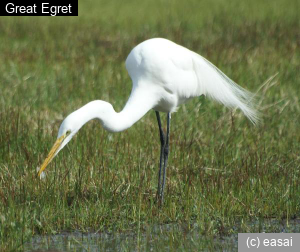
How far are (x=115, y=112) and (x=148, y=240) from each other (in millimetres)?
965

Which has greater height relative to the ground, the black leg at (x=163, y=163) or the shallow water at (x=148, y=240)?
the black leg at (x=163, y=163)

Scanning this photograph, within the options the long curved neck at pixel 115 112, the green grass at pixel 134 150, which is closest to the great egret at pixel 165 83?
the long curved neck at pixel 115 112

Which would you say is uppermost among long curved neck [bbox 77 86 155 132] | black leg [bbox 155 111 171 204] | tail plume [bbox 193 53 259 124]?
tail plume [bbox 193 53 259 124]

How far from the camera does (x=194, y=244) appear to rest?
4.40m

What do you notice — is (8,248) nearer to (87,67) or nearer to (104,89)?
(104,89)

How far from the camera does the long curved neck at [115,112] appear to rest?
449 centimetres

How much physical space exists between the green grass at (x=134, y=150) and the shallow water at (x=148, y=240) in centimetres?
5

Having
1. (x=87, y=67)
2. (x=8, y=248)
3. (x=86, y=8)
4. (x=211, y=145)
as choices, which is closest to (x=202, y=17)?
(x=86, y=8)

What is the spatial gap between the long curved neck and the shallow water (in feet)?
2.55

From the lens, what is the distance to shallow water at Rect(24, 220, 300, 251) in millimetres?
4375

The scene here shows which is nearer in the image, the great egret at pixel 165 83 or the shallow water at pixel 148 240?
the shallow water at pixel 148 240

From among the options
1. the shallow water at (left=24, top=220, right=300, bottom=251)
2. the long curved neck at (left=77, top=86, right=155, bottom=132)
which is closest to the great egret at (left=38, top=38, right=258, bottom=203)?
the long curved neck at (left=77, top=86, right=155, bottom=132)

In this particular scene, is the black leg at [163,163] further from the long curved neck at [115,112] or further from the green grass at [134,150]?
the long curved neck at [115,112]

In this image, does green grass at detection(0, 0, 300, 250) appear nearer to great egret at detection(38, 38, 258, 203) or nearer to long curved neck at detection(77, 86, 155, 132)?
great egret at detection(38, 38, 258, 203)
